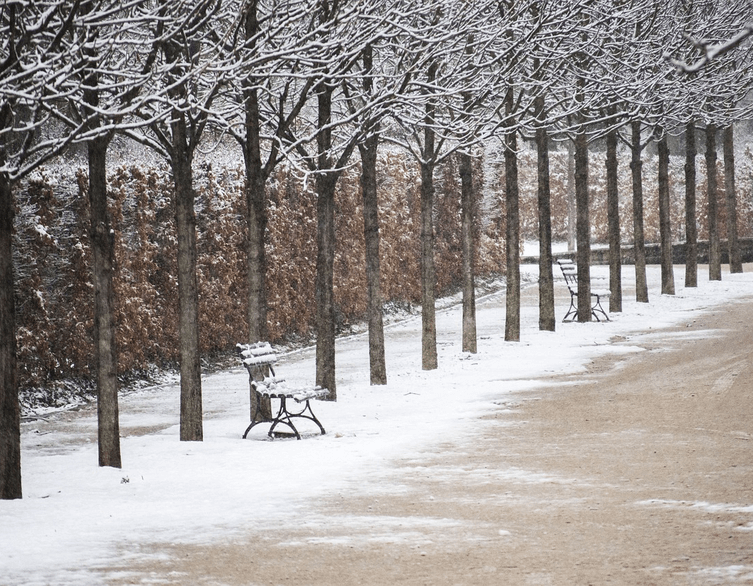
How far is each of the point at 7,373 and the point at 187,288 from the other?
2808mm

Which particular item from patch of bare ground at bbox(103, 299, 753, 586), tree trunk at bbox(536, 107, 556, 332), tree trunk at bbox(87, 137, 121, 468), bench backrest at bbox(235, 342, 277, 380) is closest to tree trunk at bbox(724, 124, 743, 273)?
tree trunk at bbox(536, 107, 556, 332)

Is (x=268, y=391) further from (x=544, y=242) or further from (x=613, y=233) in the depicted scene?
(x=613, y=233)

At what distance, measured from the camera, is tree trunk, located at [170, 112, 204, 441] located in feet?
33.1

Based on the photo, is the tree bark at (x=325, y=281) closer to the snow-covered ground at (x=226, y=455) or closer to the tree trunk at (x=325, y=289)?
the tree trunk at (x=325, y=289)

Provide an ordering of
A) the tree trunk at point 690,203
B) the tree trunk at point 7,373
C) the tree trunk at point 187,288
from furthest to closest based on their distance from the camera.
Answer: the tree trunk at point 690,203
the tree trunk at point 187,288
the tree trunk at point 7,373

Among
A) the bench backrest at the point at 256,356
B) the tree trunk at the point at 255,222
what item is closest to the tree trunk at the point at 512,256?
the tree trunk at the point at 255,222

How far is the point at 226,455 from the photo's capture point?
30.9 feet

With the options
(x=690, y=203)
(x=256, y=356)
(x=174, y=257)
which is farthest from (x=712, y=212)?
(x=256, y=356)

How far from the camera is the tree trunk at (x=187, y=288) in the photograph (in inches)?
397

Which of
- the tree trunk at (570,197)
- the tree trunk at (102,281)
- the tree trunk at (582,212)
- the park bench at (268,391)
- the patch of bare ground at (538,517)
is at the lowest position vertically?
the patch of bare ground at (538,517)

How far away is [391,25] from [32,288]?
21.8ft

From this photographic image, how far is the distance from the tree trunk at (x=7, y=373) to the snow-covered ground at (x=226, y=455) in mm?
220

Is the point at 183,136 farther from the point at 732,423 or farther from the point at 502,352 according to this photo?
the point at 502,352

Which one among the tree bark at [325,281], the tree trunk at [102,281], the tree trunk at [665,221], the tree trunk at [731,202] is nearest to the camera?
the tree trunk at [102,281]
